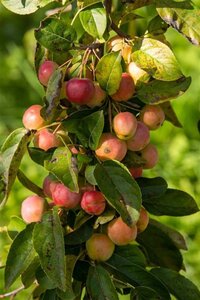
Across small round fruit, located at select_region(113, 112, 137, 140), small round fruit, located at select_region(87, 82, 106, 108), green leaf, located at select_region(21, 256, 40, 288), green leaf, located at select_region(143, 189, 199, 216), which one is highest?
small round fruit, located at select_region(87, 82, 106, 108)

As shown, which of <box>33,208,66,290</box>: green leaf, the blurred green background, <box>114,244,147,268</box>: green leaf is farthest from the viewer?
the blurred green background

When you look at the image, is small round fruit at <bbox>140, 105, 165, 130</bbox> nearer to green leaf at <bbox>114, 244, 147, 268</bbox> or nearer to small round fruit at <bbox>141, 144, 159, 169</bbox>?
small round fruit at <bbox>141, 144, 159, 169</bbox>

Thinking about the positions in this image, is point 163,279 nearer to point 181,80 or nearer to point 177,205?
point 177,205

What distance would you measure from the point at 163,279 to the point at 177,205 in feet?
0.28

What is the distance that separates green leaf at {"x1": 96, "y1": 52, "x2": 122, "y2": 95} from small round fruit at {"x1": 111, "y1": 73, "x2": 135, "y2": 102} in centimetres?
1

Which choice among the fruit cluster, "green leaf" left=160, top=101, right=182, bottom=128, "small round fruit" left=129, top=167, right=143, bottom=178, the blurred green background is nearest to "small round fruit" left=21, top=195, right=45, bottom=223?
the fruit cluster

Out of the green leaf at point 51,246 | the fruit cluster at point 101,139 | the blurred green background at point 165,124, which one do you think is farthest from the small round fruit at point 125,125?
the blurred green background at point 165,124

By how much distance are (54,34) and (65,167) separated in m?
0.14

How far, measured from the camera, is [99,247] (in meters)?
0.74

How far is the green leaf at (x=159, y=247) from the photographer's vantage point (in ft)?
2.75

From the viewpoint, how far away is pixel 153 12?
0.91 metres

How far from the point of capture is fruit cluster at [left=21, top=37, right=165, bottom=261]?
0.69 metres

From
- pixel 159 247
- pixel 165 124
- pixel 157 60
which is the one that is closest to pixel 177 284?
pixel 159 247

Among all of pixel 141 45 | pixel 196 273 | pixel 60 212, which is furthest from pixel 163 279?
pixel 196 273
